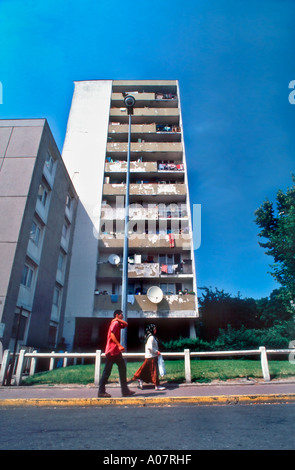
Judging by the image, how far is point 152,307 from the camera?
65.0ft

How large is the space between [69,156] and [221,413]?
2609cm

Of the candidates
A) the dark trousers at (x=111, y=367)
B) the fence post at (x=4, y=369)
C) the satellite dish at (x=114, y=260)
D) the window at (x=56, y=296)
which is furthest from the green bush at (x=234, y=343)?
the dark trousers at (x=111, y=367)

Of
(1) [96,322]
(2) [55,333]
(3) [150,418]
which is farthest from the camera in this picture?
(1) [96,322]

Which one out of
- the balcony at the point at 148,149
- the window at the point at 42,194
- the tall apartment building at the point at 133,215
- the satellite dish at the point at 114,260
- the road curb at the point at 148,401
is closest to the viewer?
the road curb at the point at 148,401

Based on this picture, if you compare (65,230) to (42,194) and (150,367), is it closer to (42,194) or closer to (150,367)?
(42,194)

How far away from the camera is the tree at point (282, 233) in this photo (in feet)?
63.7

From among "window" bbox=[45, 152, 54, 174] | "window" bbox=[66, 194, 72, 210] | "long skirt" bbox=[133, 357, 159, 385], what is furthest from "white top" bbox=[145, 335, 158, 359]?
"window" bbox=[66, 194, 72, 210]

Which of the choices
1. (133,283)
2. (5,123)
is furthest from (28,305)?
(5,123)

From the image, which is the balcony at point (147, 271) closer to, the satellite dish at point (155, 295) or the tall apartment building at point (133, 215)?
the tall apartment building at point (133, 215)

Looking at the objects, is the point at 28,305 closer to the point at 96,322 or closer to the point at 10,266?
the point at 10,266

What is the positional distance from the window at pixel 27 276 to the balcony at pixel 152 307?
19.9 ft

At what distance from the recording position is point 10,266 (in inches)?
517

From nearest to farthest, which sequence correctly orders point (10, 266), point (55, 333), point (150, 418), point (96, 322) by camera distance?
point (150, 418), point (10, 266), point (55, 333), point (96, 322)

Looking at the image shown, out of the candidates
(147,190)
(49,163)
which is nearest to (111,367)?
(49,163)
